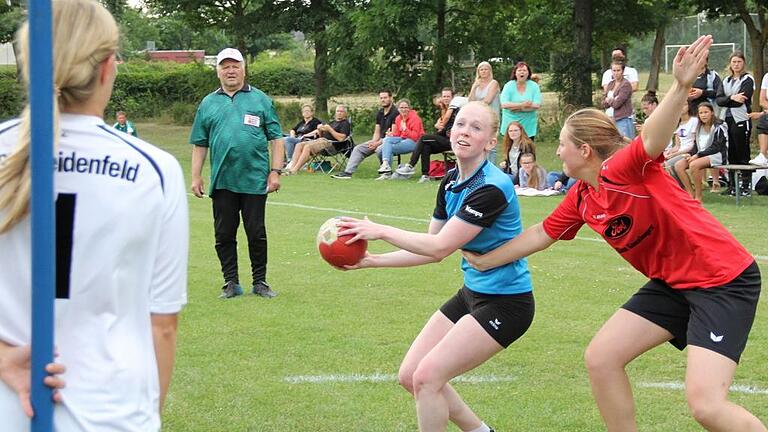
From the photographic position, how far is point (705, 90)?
16656 mm

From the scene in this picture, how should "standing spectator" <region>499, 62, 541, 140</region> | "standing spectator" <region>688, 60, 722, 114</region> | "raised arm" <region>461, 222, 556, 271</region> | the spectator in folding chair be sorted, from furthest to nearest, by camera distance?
1. the spectator in folding chair
2. "standing spectator" <region>499, 62, 541, 140</region>
3. "standing spectator" <region>688, 60, 722, 114</region>
4. "raised arm" <region>461, 222, 556, 271</region>

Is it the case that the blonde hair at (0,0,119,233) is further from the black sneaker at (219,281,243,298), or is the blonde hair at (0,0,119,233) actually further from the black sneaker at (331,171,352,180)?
the black sneaker at (331,171,352,180)

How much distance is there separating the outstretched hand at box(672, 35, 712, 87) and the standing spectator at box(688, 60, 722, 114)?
1240cm

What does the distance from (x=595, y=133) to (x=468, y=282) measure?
37.9 inches

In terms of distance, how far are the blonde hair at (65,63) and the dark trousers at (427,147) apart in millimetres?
17533

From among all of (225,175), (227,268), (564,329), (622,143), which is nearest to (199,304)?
(227,268)

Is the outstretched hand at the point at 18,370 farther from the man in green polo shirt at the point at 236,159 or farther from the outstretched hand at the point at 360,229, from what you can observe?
the man in green polo shirt at the point at 236,159

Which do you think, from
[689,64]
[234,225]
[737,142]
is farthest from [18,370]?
[737,142]

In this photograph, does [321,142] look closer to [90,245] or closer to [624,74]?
[624,74]

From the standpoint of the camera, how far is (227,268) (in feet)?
31.1

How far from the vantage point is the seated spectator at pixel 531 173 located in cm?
1741

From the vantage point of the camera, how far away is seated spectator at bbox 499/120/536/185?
17.6m

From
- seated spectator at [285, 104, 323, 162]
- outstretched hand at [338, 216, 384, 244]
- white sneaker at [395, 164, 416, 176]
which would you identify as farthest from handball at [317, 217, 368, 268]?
seated spectator at [285, 104, 323, 162]

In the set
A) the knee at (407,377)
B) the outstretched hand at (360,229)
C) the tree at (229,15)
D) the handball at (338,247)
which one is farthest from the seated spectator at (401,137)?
the tree at (229,15)
